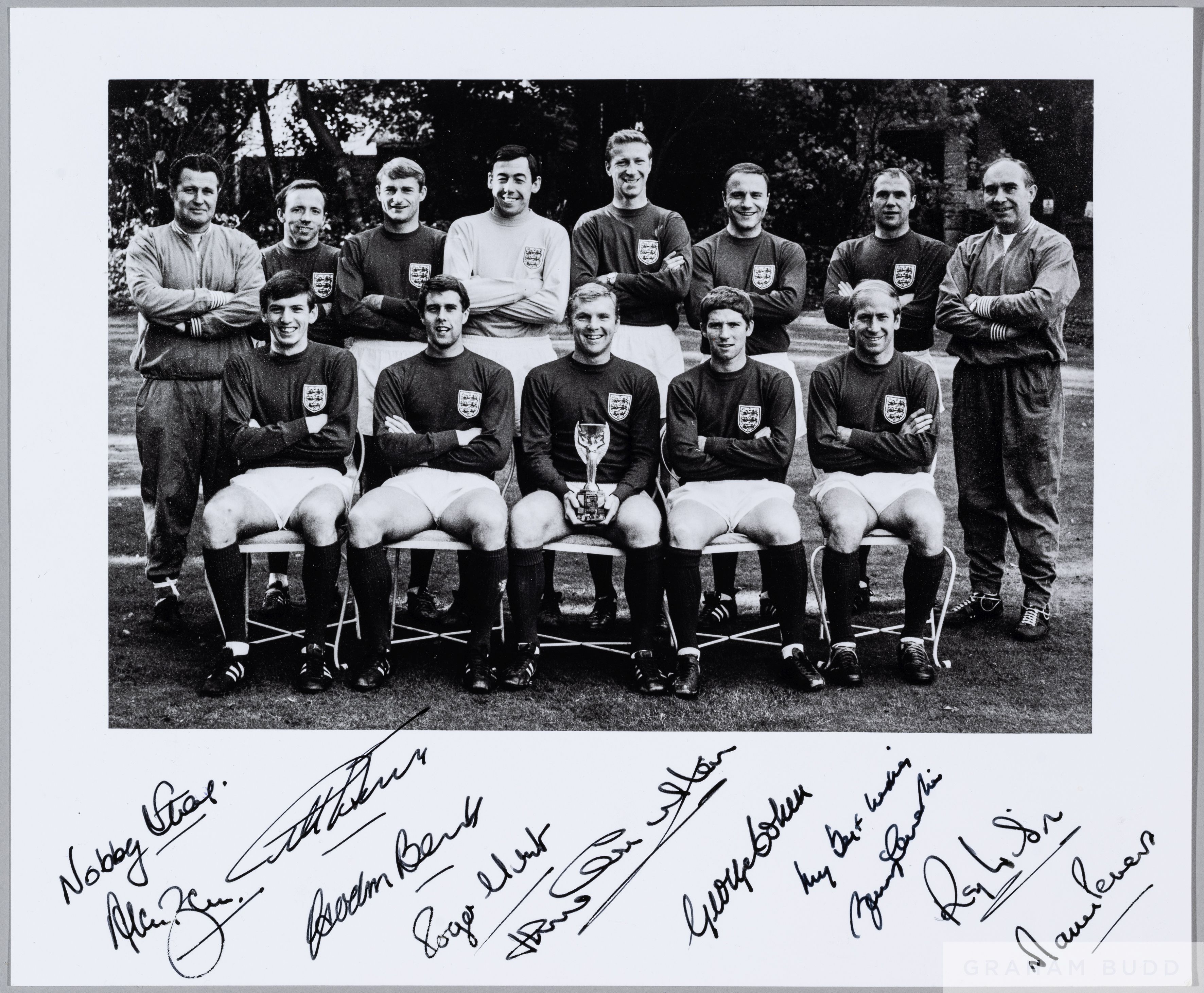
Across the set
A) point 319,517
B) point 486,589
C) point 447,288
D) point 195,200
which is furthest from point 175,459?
point 486,589

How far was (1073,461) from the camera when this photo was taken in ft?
16.6

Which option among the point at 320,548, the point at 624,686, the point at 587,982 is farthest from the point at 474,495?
the point at 587,982

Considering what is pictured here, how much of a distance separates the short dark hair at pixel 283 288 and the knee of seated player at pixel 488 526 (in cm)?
114

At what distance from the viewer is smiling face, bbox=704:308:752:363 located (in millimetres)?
5016

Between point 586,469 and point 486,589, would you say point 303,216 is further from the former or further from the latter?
point 486,589

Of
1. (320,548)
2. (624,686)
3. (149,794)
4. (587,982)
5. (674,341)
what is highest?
(674,341)

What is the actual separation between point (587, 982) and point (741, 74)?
339cm

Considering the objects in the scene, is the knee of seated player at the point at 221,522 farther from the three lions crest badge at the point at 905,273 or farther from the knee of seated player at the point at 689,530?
the three lions crest badge at the point at 905,273

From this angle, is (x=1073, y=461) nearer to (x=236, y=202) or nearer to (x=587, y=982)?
(x=587, y=982)

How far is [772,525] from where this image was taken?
4.91 m

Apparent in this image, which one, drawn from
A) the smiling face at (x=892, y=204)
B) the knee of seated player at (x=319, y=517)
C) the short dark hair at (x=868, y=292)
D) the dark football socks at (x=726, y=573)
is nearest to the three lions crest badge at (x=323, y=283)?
the knee of seated player at (x=319, y=517)

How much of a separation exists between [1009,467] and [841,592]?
3.20 ft

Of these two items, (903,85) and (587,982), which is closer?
(587,982)

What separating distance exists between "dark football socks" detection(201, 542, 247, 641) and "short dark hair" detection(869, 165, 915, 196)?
301 cm
